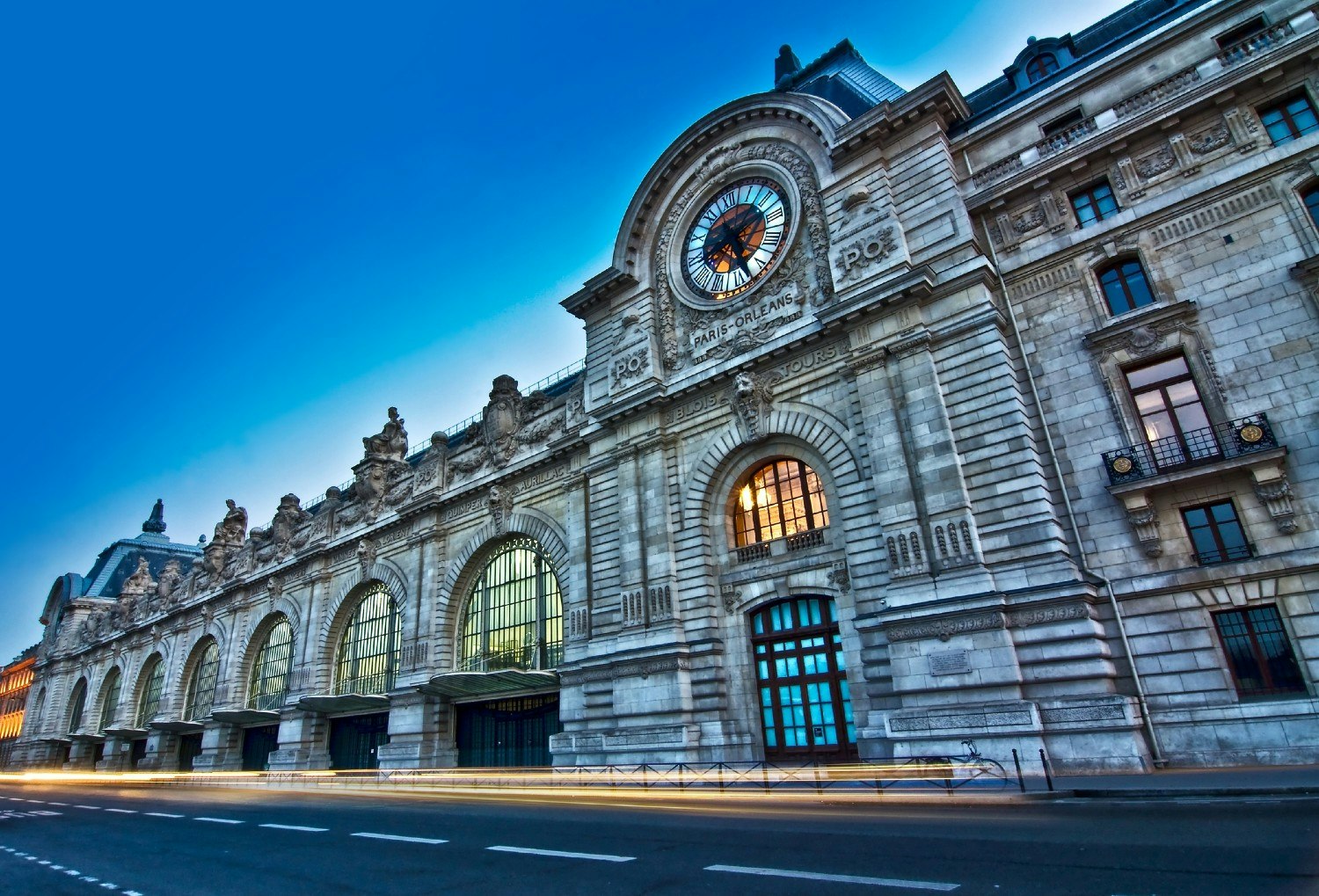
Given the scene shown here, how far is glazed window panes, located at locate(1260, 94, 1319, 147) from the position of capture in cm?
1783

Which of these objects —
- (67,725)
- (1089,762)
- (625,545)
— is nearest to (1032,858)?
(1089,762)

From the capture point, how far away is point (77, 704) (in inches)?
2805

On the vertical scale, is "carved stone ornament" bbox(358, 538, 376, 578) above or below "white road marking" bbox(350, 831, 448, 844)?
above

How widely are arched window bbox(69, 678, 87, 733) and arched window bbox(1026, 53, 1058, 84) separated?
8799cm

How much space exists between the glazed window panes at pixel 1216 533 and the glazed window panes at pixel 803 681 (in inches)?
358

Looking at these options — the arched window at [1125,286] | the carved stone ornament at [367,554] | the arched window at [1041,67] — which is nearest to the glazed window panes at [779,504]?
the arched window at [1125,286]

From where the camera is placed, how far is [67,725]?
71.1 m

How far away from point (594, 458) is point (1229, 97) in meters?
22.2

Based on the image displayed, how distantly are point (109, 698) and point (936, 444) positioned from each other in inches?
3064

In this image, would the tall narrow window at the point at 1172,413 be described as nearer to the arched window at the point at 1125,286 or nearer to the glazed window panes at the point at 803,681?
the arched window at the point at 1125,286

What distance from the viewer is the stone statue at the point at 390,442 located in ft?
137

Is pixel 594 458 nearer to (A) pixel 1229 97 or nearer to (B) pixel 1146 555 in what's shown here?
(B) pixel 1146 555

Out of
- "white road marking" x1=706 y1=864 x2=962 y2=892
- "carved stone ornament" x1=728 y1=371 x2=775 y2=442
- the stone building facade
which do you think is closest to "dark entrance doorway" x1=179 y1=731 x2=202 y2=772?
the stone building facade

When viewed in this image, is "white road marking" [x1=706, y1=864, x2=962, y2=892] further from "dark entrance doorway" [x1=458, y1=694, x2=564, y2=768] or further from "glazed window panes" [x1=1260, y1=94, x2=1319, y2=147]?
"dark entrance doorway" [x1=458, y1=694, x2=564, y2=768]
